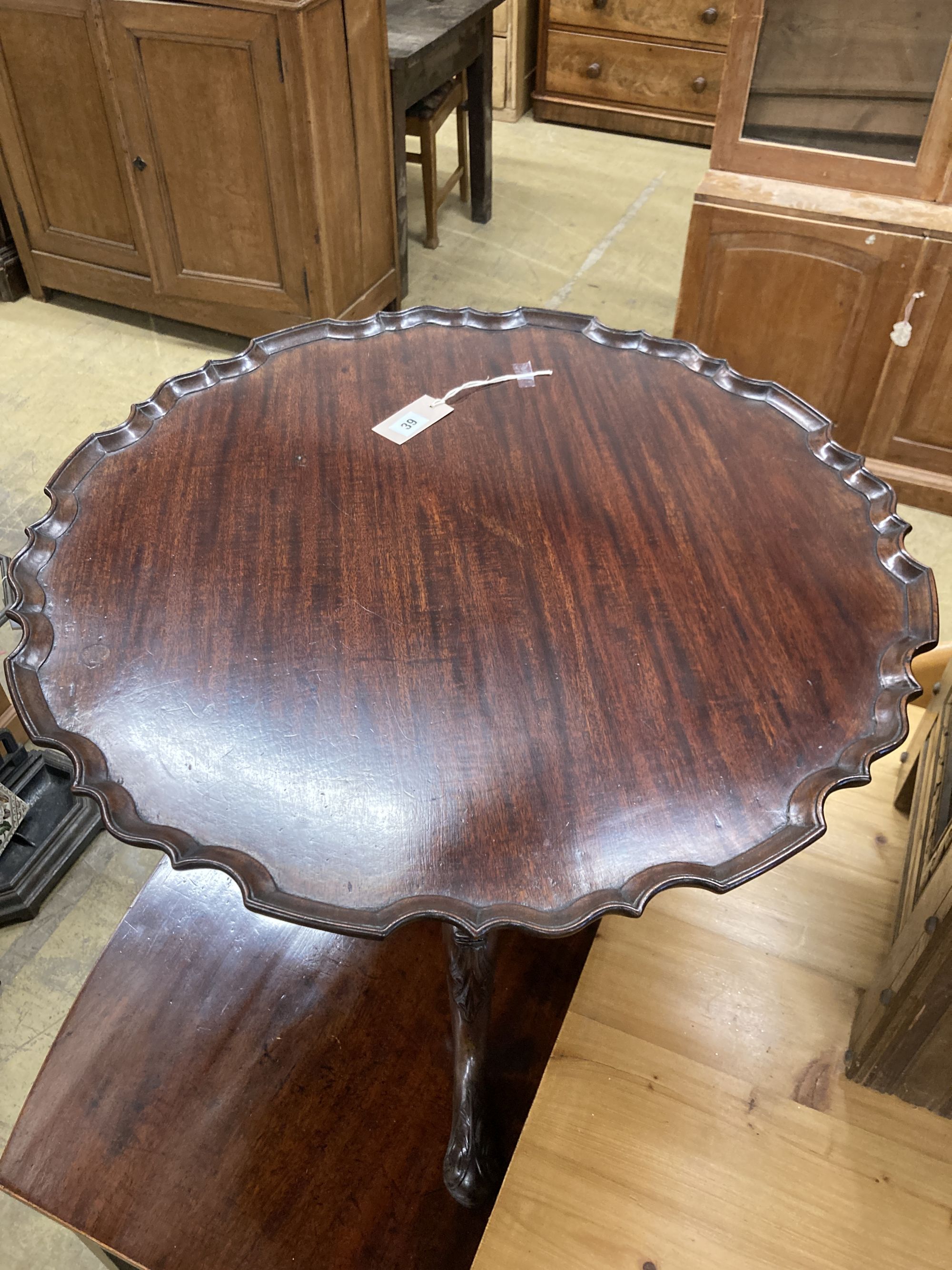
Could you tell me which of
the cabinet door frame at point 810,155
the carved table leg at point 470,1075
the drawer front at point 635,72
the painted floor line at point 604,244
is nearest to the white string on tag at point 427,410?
the carved table leg at point 470,1075

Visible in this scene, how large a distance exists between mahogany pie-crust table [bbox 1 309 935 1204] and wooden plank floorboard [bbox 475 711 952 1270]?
0.17m

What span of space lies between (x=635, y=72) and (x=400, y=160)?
6.06ft

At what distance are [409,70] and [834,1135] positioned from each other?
118 inches

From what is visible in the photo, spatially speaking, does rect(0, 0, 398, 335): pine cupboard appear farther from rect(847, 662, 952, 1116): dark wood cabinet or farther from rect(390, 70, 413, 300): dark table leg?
rect(847, 662, 952, 1116): dark wood cabinet

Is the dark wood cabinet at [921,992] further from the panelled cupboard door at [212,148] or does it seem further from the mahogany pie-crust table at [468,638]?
the panelled cupboard door at [212,148]

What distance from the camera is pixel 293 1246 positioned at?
1239 millimetres

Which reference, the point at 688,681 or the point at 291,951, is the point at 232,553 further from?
the point at 291,951

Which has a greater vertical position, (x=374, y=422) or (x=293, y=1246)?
(x=374, y=422)

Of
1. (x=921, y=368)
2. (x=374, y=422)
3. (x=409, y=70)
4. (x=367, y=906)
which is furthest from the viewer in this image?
(x=409, y=70)

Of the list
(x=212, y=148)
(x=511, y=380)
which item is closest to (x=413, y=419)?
(x=511, y=380)

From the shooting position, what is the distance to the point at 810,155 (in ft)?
7.27

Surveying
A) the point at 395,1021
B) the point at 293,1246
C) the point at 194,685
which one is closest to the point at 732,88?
the point at 194,685

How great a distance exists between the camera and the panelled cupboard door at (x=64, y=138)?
8.64 ft

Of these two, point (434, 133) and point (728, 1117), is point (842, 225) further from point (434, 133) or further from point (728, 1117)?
point (728, 1117)
